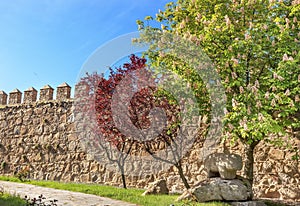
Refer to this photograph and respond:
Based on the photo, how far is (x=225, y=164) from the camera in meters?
8.18

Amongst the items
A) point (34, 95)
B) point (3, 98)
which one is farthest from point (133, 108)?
point (3, 98)

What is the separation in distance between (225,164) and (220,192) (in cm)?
72

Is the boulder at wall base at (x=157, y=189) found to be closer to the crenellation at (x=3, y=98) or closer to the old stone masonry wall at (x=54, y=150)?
the old stone masonry wall at (x=54, y=150)

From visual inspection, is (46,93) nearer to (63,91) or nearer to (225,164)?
(63,91)

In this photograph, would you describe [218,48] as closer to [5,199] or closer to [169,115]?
[169,115]

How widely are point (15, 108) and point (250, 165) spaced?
39.0 ft

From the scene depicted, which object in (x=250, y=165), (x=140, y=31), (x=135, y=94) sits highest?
(x=140, y=31)

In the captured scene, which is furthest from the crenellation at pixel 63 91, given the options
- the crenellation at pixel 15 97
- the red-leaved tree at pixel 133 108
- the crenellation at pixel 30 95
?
the red-leaved tree at pixel 133 108

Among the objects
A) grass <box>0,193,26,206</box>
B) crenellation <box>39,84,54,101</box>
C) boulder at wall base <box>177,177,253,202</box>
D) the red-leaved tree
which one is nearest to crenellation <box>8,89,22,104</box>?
crenellation <box>39,84,54,101</box>

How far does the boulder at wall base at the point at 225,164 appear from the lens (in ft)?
26.7

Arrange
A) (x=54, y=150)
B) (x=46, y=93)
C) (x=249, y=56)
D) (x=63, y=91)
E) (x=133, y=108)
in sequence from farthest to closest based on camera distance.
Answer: (x=46, y=93), (x=63, y=91), (x=54, y=150), (x=133, y=108), (x=249, y=56)

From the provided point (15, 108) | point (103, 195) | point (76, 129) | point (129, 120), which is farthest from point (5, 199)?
point (15, 108)

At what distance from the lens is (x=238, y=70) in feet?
24.7

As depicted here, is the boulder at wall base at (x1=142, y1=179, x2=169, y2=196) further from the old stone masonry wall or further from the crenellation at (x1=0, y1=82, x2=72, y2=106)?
the crenellation at (x1=0, y1=82, x2=72, y2=106)
